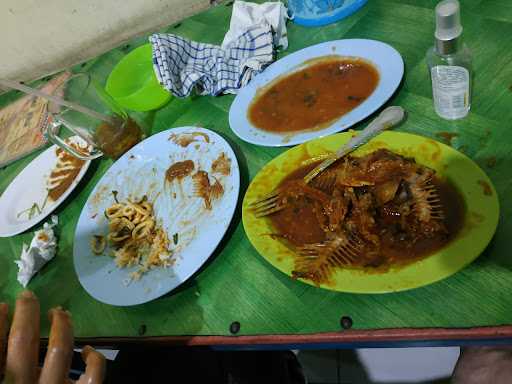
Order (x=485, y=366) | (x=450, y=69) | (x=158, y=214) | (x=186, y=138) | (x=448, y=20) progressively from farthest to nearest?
1. (x=186, y=138)
2. (x=158, y=214)
3. (x=485, y=366)
4. (x=450, y=69)
5. (x=448, y=20)

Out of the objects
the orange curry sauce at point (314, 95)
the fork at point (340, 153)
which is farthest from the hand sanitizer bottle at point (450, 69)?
the orange curry sauce at point (314, 95)

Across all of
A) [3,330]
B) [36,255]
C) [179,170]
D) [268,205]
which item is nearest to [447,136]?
[268,205]

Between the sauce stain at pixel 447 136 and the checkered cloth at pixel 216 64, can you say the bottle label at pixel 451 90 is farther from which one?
the checkered cloth at pixel 216 64

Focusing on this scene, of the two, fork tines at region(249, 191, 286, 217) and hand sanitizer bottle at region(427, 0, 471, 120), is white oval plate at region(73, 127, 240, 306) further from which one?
hand sanitizer bottle at region(427, 0, 471, 120)

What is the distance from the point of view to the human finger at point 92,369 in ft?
3.02

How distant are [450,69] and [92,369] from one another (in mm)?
1168

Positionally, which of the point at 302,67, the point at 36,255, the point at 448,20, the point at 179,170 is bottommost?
the point at 36,255

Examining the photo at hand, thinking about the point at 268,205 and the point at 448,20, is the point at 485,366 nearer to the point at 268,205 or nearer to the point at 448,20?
the point at 268,205

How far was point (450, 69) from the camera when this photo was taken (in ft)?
3.64

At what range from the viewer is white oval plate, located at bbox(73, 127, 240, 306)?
1198 millimetres

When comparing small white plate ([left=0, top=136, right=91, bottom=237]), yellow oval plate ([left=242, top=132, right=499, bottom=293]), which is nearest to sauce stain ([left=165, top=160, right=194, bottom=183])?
yellow oval plate ([left=242, top=132, right=499, bottom=293])

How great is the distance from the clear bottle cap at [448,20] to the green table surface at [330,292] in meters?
0.26

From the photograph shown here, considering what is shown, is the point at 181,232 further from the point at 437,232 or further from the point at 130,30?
the point at 130,30

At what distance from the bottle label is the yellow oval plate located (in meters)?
0.13
